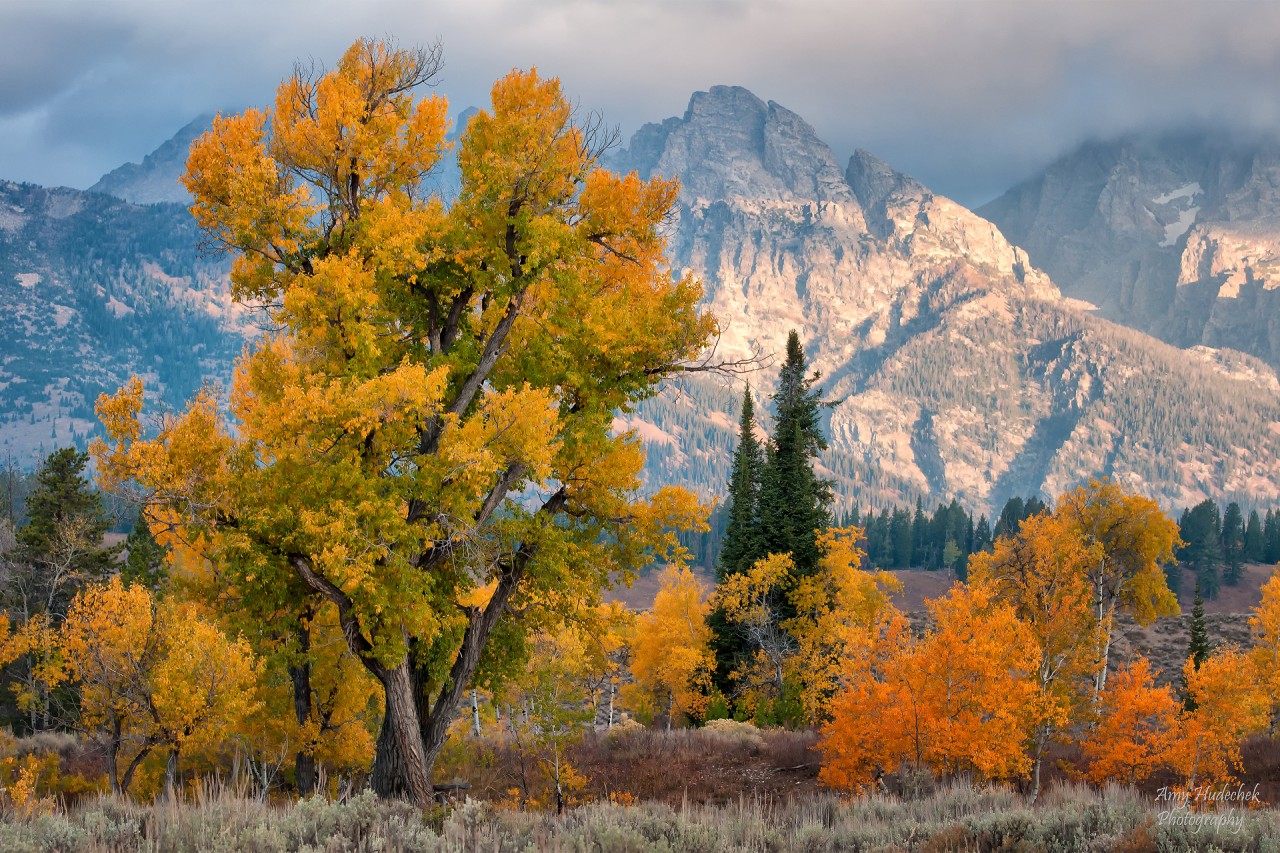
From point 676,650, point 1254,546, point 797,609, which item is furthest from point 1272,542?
point 676,650

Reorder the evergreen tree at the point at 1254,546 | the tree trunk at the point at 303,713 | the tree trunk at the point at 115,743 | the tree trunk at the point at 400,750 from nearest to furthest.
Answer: the tree trunk at the point at 400,750 → the tree trunk at the point at 303,713 → the tree trunk at the point at 115,743 → the evergreen tree at the point at 1254,546

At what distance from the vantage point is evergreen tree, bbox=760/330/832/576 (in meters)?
44.0

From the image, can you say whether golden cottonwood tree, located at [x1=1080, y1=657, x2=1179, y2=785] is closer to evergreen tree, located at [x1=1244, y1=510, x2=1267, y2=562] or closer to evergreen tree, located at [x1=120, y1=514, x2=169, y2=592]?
evergreen tree, located at [x1=120, y1=514, x2=169, y2=592]

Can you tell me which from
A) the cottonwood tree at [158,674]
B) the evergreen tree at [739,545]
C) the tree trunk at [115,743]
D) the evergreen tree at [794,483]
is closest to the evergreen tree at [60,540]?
the cottonwood tree at [158,674]

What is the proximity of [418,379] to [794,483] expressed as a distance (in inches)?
1361

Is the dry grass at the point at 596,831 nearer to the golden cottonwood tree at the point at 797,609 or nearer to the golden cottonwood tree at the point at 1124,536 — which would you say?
the golden cottonwood tree at the point at 797,609

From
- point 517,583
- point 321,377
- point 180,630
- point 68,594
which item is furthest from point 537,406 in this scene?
point 68,594

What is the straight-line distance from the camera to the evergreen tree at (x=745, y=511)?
4553 centimetres

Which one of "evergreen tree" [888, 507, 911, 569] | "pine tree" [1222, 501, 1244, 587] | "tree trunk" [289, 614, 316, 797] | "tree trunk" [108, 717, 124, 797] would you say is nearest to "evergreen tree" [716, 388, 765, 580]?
"tree trunk" [289, 614, 316, 797]

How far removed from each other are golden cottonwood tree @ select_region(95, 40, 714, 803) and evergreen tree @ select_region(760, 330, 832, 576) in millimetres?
28545

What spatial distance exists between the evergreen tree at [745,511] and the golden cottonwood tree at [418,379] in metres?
28.1

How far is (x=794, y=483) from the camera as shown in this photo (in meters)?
44.8

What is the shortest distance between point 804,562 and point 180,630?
30123mm

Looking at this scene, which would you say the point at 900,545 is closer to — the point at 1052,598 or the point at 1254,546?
the point at 1254,546
